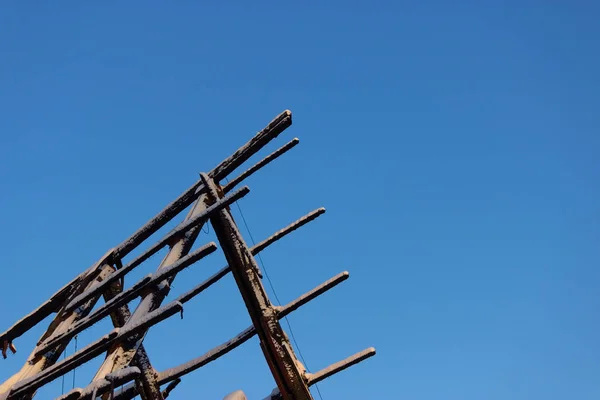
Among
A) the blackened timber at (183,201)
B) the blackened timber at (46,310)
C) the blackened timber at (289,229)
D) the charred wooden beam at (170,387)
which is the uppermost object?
the blackened timber at (183,201)

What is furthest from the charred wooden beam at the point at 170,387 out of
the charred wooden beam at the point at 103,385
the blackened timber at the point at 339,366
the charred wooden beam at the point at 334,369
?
the charred wooden beam at the point at 103,385

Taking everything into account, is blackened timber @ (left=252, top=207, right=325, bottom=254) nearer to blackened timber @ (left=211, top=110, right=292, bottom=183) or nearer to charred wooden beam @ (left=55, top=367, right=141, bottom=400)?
blackened timber @ (left=211, top=110, right=292, bottom=183)

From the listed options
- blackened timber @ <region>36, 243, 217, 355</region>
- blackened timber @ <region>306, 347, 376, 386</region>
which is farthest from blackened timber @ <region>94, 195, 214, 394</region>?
blackened timber @ <region>306, 347, 376, 386</region>

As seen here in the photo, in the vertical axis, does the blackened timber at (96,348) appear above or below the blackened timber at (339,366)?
above

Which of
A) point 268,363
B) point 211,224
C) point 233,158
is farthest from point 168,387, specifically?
point 233,158

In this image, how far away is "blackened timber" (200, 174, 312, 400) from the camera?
7621 mm

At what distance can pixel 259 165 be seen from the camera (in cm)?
868

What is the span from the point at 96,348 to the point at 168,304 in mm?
865

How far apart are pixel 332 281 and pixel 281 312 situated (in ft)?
2.44

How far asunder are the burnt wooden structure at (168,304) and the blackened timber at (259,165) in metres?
0.01

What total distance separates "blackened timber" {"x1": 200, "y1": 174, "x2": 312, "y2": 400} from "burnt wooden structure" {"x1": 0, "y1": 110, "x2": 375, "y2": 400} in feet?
0.04

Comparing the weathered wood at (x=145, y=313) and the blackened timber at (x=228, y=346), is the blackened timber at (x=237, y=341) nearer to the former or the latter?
the blackened timber at (x=228, y=346)

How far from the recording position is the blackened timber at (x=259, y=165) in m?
8.56

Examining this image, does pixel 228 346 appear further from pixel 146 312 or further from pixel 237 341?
pixel 146 312
